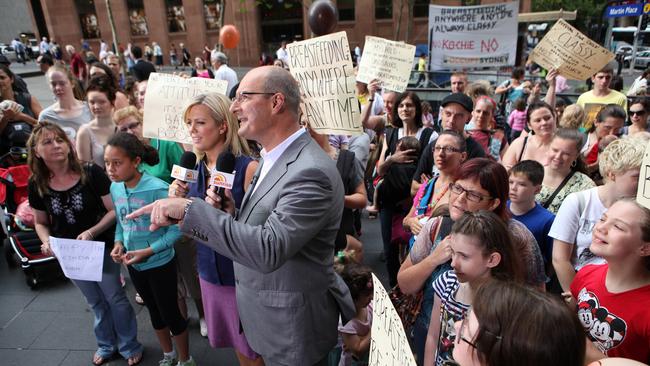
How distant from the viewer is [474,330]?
1.21 meters

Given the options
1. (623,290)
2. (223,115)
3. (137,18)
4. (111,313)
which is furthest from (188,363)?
(137,18)

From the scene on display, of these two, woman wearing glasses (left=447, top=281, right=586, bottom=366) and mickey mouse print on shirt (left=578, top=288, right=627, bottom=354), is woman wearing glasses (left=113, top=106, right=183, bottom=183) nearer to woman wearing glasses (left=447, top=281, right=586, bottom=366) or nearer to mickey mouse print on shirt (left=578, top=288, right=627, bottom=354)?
woman wearing glasses (left=447, top=281, right=586, bottom=366)

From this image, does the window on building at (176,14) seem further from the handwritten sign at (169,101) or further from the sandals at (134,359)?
the sandals at (134,359)

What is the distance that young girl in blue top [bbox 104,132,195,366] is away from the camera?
8.75 ft

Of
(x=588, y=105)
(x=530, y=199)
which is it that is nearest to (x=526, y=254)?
(x=530, y=199)

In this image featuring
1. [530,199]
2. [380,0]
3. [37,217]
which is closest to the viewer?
[530,199]

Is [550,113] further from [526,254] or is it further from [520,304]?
[520,304]

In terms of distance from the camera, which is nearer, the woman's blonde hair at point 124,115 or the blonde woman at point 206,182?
the blonde woman at point 206,182

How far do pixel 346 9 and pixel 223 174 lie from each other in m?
27.5

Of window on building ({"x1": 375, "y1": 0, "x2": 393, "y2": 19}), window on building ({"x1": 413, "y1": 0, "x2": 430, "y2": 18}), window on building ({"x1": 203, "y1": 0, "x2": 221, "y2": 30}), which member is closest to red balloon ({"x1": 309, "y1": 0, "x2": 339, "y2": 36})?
window on building ({"x1": 375, "y1": 0, "x2": 393, "y2": 19})

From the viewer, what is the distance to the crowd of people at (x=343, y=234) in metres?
1.56

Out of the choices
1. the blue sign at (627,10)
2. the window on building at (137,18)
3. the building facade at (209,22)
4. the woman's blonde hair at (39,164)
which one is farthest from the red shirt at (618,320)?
the window on building at (137,18)

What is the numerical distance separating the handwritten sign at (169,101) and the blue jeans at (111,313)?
109 centimetres

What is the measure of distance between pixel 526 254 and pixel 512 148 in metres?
2.36
